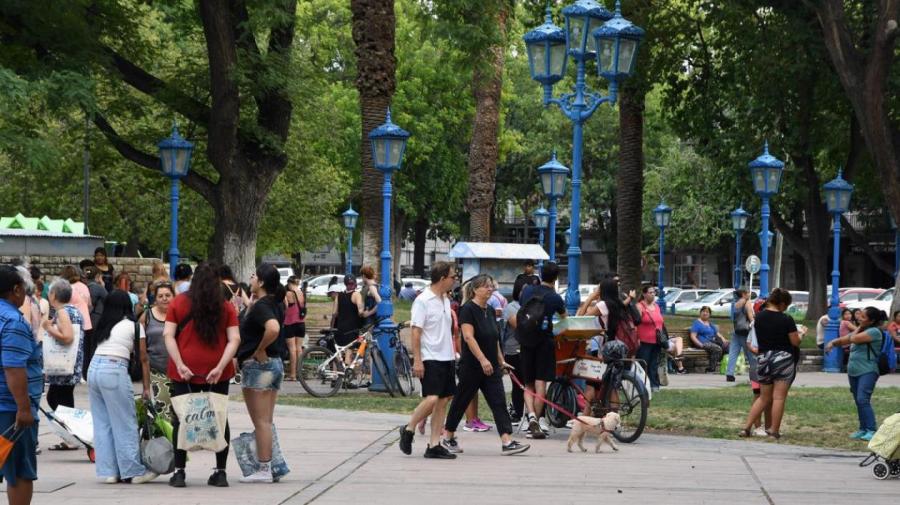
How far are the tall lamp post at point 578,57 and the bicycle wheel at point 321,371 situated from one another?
3.16 meters

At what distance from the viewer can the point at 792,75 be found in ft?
118

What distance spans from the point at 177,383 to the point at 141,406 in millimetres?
943

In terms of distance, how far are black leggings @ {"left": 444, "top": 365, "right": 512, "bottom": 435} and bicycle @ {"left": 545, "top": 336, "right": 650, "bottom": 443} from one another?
5.16 feet

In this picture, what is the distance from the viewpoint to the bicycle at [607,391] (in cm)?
1470

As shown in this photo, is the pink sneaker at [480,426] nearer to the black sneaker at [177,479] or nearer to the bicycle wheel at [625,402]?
the bicycle wheel at [625,402]

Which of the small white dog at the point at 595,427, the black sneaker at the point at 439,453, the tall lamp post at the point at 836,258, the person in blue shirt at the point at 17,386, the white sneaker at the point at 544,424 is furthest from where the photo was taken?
the tall lamp post at the point at 836,258

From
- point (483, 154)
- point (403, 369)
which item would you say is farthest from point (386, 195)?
point (483, 154)

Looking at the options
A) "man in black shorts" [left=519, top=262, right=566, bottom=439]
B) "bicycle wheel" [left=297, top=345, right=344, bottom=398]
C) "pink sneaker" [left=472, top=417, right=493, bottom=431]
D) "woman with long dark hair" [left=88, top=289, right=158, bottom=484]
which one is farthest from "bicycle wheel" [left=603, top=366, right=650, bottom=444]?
"bicycle wheel" [left=297, top=345, right=344, bottom=398]

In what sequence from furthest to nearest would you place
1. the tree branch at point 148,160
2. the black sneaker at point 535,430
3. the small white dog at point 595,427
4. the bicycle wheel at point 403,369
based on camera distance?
the tree branch at point 148,160 → the bicycle wheel at point 403,369 → the black sneaker at point 535,430 → the small white dog at point 595,427

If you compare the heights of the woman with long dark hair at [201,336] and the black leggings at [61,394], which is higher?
the woman with long dark hair at [201,336]

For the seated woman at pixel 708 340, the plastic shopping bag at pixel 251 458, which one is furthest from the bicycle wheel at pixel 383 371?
the seated woman at pixel 708 340

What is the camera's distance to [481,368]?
1334cm

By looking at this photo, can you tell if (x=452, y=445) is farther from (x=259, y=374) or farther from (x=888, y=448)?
(x=888, y=448)

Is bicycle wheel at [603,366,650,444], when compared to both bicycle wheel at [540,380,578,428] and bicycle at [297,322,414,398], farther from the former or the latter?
bicycle at [297,322,414,398]
